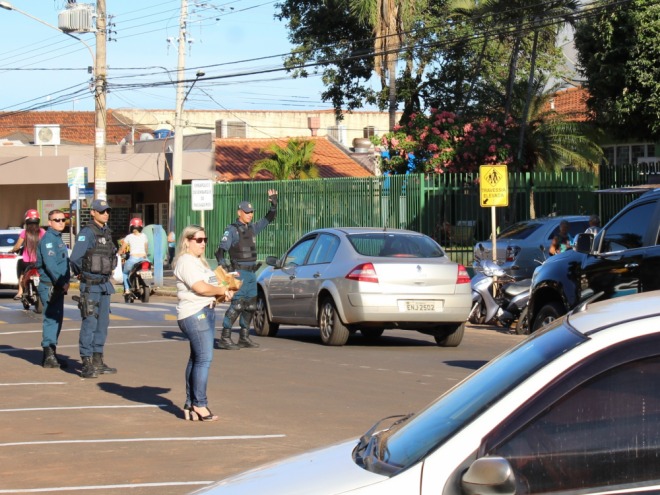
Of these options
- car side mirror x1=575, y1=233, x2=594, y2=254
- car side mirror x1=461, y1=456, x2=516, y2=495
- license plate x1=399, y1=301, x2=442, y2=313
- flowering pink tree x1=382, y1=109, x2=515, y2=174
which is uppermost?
flowering pink tree x1=382, y1=109, x2=515, y2=174

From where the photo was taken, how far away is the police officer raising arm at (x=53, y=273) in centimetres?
1323

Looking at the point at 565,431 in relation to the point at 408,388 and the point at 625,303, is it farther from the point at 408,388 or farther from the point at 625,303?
the point at 408,388

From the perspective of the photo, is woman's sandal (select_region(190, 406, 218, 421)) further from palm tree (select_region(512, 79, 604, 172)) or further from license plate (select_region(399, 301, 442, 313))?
palm tree (select_region(512, 79, 604, 172))

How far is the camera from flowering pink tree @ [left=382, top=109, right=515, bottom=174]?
30.6 meters

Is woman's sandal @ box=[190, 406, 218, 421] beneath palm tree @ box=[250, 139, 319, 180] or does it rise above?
beneath

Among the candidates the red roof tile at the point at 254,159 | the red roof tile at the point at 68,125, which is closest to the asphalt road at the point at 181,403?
the red roof tile at the point at 254,159

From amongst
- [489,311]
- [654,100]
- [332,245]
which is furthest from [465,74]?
[332,245]

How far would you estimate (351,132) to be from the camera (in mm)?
73188

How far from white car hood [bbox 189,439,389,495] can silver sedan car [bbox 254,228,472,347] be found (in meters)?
10.2

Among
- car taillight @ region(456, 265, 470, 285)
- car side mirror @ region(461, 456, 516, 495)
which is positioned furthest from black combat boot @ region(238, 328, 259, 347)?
car side mirror @ region(461, 456, 516, 495)

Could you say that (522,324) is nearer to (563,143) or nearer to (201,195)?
(201,195)

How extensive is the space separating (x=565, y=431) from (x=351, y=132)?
2766 inches

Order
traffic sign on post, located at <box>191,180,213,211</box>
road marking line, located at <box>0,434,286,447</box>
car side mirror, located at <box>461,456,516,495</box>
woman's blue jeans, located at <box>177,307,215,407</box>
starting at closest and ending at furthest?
car side mirror, located at <box>461,456,516,495</box>
road marking line, located at <box>0,434,286,447</box>
woman's blue jeans, located at <box>177,307,215,407</box>
traffic sign on post, located at <box>191,180,213,211</box>

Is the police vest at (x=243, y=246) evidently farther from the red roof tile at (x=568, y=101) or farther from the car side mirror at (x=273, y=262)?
the red roof tile at (x=568, y=101)
